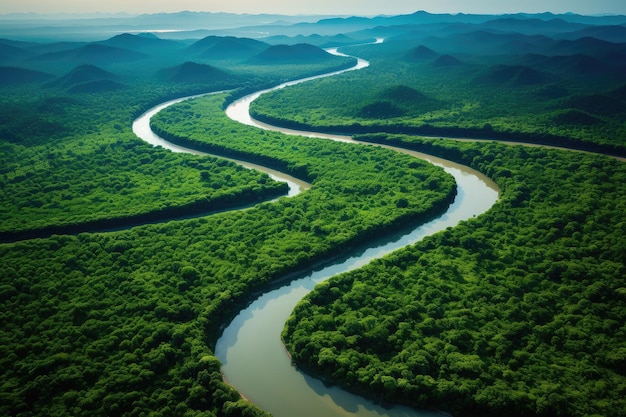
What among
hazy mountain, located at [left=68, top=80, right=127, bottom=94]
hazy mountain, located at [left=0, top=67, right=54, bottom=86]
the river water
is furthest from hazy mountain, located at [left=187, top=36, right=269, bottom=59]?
the river water

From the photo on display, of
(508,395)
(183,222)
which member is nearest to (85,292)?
(183,222)

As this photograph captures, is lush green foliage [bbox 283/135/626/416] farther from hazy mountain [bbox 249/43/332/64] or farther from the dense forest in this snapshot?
hazy mountain [bbox 249/43/332/64]

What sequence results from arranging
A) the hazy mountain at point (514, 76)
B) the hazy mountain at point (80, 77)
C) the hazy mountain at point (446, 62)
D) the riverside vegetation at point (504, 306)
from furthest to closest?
1. the hazy mountain at point (446, 62)
2. the hazy mountain at point (80, 77)
3. the hazy mountain at point (514, 76)
4. the riverside vegetation at point (504, 306)

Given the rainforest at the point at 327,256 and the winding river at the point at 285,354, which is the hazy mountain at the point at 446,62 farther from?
the winding river at the point at 285,354

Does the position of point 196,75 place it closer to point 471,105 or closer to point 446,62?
point 446,62

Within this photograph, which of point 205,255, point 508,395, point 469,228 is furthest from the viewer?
point 469,228

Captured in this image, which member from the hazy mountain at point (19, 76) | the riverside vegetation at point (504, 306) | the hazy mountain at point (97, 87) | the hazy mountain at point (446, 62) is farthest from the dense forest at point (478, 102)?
the hazy mountain at point (19, 76)

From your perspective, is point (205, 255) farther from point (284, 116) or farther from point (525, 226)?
point (284, 116)
